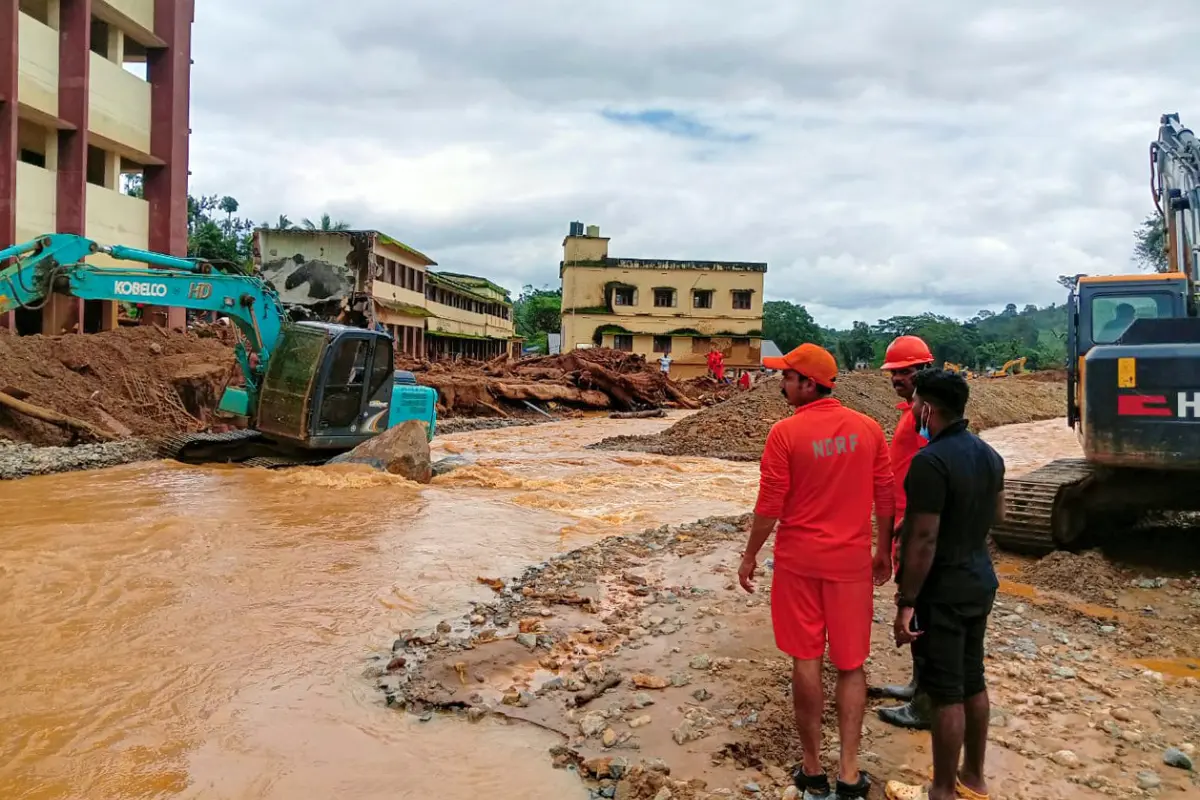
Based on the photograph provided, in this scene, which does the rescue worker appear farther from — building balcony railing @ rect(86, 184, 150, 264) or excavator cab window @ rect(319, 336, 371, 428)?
building balcony railing @ rect(86, 184, 150, 264)

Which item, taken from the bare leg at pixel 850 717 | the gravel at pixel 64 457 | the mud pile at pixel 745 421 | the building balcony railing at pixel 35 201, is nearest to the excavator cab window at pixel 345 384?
the gravel at pixel 64 457

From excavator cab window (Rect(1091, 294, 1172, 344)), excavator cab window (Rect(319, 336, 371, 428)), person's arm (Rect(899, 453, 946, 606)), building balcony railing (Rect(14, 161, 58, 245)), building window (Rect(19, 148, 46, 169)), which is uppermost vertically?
building window (Rect(19, 148, 46, 169))

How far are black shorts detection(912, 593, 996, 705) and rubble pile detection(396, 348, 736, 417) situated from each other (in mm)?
21132

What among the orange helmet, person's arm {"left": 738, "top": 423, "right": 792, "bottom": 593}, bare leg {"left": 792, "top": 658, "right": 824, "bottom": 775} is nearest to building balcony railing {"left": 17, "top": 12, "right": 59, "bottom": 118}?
the orange helmet

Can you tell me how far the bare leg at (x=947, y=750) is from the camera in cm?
326

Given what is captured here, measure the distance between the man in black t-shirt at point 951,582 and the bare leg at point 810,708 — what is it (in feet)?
1.14

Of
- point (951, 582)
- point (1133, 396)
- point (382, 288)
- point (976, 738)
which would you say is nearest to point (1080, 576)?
point (1133, 396)

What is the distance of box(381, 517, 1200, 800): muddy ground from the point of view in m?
3.72

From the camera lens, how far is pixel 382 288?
3453cm

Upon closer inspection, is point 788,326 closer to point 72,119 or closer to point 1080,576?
point 72,119

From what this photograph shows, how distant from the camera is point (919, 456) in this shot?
3.42 meters

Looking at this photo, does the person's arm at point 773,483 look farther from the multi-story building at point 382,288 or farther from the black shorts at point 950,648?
the multi-story building at point 382,288

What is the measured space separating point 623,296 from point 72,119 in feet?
110

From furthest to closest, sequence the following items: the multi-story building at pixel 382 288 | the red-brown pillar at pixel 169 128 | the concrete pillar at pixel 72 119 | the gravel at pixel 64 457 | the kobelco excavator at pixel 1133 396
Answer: the multi-story building at pixel 382 288, the red-brown pillar at pixel 169 128, the concrete pillar at pixel 72 119, the gravel at pixel 64 457, the kobelco excavator at pixel 1133 396
